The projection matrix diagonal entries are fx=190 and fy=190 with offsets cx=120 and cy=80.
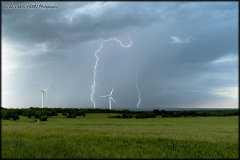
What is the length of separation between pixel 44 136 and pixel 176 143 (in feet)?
44.8

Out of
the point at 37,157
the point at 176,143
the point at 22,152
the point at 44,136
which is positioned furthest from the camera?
the point at 44,136

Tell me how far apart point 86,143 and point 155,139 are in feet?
22.0

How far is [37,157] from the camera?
534 inches

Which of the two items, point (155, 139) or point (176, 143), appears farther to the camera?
point (155, 139)

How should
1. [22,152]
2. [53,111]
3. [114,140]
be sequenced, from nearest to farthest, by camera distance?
[22,152]
[114,140]
[53,111]

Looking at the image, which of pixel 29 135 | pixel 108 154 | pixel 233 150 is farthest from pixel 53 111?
pixel 233 150

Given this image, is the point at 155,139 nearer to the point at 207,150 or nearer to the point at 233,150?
the point at 207,150

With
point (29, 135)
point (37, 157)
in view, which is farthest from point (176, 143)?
point (29, 135)

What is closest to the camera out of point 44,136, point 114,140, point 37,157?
point 37,157

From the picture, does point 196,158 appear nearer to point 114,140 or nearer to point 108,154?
point 108,154

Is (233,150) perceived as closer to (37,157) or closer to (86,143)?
(86,143)

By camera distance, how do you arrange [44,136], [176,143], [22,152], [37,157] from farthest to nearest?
1. [44,136]
2. [176,143]
3. [22,152]
4. [37,157]

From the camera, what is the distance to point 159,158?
13617 millimetres

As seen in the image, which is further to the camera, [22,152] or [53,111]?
[53,111]
